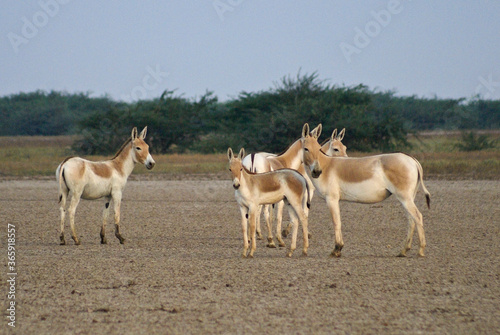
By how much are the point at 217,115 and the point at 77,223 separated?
99.6ft

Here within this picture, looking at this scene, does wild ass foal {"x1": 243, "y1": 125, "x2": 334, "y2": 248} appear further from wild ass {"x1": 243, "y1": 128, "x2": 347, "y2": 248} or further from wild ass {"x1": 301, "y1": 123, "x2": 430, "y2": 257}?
wild ass {"x1": 301, "y1": 123, "x2": 430, "y2": 257}

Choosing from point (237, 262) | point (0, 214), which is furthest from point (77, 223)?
point (237, 262)

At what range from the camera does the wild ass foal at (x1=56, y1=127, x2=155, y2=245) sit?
12.8 metres

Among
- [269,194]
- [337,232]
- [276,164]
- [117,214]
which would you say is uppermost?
[276,164]

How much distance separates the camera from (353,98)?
43.8 metres

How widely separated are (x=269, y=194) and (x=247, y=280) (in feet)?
7.35

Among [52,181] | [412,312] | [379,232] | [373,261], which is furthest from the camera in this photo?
[52,181]

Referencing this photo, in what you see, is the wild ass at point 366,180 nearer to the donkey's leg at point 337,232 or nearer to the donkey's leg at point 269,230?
the donkey's leg at point 337,232

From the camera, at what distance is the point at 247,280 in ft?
30.7

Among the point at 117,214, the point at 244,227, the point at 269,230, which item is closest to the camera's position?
the point at 244,227

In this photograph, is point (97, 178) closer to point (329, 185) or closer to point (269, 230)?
point (269, 230)

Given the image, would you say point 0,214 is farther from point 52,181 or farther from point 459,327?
point 459,327

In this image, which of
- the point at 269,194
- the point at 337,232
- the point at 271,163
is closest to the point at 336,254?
the point at 337,232

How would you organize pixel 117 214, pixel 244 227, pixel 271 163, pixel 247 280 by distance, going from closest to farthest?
pixel 247 280 < pixel 244 227 < pixel 117 214 < pixel 271 163
